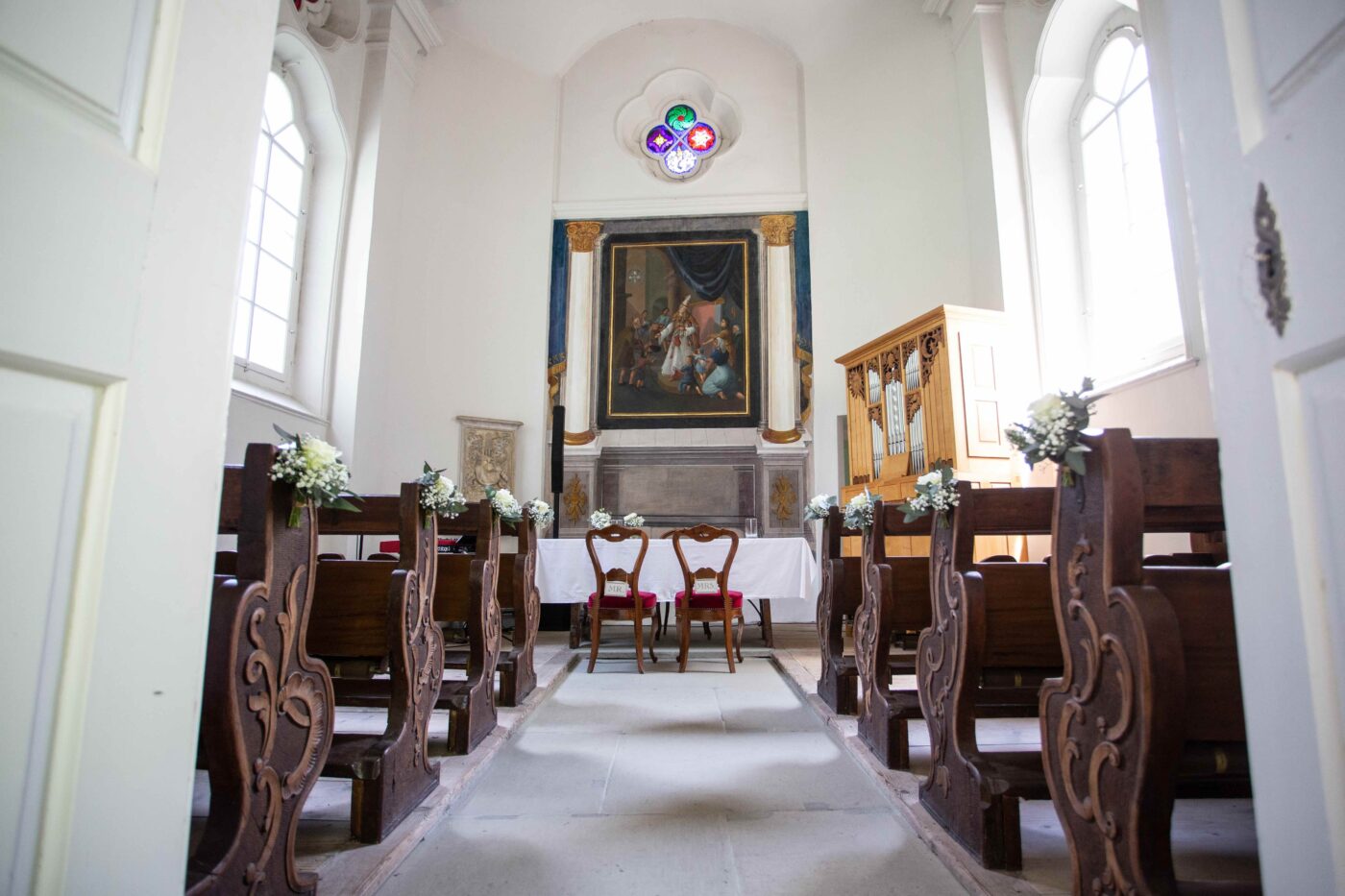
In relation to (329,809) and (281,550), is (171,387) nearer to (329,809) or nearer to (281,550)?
(281,550)

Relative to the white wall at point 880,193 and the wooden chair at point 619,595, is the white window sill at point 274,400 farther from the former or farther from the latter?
the white wall at point 880,193

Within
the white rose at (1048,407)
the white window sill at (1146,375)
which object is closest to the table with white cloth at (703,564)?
the white window sill at (1146,375)

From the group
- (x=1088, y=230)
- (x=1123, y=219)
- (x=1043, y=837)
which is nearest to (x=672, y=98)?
(x=1088, y=230)

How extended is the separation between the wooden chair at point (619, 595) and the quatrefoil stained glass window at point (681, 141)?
5548 millimetres

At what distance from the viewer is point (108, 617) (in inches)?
26.9

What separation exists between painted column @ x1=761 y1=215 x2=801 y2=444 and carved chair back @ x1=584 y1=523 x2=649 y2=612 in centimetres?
359

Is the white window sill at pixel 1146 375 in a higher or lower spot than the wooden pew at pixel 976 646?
higher

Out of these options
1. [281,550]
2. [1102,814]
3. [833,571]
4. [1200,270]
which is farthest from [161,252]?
[833,571]

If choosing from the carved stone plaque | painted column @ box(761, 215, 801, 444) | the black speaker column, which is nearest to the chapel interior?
the black speaker column

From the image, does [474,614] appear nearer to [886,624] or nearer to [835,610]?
[886,624]

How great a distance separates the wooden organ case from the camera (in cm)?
543

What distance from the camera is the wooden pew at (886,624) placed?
2502 mm

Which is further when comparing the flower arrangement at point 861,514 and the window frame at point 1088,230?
the window frame at point 1088,230

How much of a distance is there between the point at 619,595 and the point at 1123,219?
4706 mm
